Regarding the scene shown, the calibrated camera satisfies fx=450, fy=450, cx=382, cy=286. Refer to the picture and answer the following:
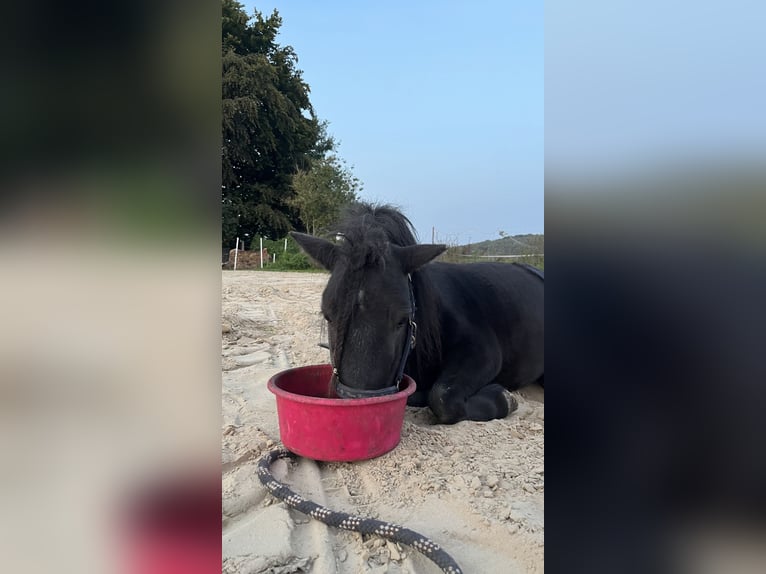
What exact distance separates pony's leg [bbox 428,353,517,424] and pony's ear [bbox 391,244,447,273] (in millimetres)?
922

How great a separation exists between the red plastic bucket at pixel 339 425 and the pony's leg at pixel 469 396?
636mm

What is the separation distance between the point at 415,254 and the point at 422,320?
0.52 metres

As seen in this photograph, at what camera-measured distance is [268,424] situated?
3090 millimetres

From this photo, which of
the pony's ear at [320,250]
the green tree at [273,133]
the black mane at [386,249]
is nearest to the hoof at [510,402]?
the black mane at [386,249]

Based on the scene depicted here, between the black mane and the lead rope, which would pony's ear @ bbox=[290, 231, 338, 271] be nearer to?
the black mane

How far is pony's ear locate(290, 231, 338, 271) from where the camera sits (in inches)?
118

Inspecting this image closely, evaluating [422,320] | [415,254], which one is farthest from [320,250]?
[422,320]

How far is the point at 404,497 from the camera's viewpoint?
2145 mm
